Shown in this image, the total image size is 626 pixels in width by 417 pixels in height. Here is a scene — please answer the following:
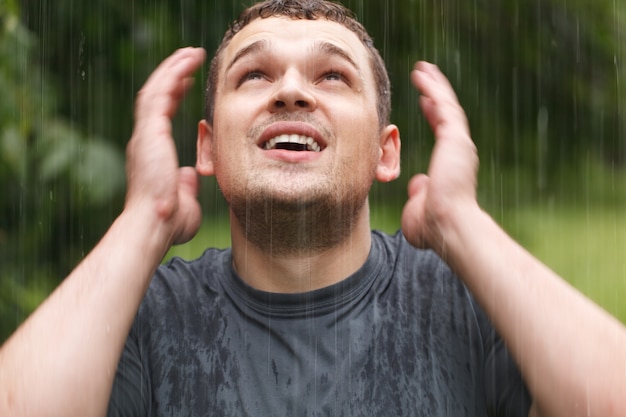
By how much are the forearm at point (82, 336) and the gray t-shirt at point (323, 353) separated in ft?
0.51

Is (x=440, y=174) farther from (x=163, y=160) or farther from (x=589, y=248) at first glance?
(x=589, y=248)

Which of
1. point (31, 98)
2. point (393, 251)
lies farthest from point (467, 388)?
point (31, 98)

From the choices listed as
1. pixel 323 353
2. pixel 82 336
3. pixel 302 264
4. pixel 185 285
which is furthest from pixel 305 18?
pixel 82 336

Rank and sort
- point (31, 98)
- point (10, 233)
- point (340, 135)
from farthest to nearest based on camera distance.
Answer: 1. point (10, 233)
2. point (31, 98)
3. point (340, 135)

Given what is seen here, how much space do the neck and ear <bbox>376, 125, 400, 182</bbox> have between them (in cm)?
23

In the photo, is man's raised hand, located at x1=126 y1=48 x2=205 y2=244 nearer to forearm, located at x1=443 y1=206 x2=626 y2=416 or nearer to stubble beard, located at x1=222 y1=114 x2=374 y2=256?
stubble beard, located at x1=222 y1=114 x2=374 y2=256

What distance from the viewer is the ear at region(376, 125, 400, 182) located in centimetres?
274

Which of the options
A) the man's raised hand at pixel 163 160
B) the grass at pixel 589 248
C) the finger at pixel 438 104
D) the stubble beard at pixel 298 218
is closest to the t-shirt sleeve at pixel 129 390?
the man's raised hand at pixel 163 160

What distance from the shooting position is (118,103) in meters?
3.46

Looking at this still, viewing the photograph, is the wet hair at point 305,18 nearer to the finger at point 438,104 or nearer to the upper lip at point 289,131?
the finger at point 438,104

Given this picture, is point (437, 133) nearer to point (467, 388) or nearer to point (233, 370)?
point (467, 388)

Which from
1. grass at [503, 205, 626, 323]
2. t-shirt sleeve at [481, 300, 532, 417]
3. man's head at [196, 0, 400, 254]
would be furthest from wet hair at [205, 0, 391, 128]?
grass at [503, 205, 626, 323]

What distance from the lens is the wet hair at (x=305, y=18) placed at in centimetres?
265

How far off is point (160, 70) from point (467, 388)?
1237 mm
